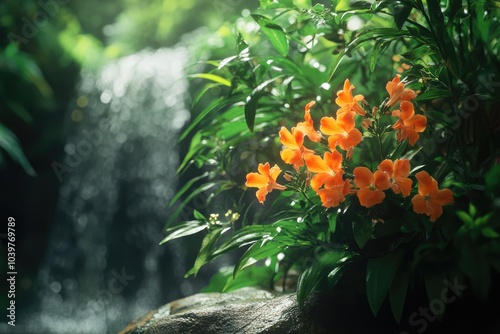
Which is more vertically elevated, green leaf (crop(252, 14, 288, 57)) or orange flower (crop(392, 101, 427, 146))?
green leaf (crop(252, 14, 288, 57))

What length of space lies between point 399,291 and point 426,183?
213mm

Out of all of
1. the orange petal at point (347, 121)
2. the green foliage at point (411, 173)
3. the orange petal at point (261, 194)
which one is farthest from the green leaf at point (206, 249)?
the orange petal at point (347, 121)

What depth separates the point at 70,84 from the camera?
3912 mm

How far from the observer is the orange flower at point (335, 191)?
96 cm

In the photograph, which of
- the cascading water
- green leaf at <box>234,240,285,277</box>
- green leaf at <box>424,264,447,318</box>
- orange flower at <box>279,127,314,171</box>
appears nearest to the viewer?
green leaf at <box>424,264,447,318</box>

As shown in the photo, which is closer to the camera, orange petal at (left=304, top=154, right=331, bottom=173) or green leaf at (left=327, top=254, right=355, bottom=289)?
orange petal at (left=304, top=154, right=331, bottom=173)

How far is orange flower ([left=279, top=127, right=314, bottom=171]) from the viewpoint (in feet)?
3.35

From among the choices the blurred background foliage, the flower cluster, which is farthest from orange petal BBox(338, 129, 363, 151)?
the blurred background foliage

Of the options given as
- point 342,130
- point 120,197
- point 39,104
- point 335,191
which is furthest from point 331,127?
point 39,104

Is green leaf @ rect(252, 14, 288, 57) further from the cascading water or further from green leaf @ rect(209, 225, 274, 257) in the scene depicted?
the cascading water

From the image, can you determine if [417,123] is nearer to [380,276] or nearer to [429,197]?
[429,197]

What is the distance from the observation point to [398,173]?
0.94 meters

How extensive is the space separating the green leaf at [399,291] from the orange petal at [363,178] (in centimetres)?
19

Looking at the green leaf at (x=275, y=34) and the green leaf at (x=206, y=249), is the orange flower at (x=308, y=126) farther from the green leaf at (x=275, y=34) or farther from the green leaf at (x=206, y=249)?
the green leaf at (x=206, y=249)
